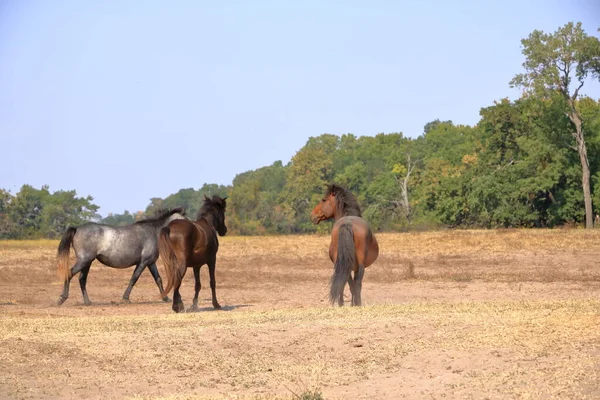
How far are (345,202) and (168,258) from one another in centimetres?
311

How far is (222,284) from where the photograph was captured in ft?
80.9

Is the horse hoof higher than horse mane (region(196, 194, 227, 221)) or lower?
lower

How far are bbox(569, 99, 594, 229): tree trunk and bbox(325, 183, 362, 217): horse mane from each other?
35321 millimetres

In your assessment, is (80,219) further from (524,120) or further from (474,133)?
(524,120)

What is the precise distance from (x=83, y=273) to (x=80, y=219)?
65096 mm

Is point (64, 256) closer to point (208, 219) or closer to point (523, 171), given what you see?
point (208, 219)

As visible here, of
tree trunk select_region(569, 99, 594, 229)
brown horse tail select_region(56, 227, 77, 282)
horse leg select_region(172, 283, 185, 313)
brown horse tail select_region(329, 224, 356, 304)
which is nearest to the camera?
brown horse tail select_region(329, 224, 356, 304)

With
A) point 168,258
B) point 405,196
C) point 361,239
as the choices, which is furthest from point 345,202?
point 405,196

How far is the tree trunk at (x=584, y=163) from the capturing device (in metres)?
49.9

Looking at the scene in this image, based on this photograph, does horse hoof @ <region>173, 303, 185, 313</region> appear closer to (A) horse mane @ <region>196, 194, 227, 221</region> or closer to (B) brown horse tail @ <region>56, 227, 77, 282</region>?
(A) horse mane @ <region>196, 194, 227, 221</region>

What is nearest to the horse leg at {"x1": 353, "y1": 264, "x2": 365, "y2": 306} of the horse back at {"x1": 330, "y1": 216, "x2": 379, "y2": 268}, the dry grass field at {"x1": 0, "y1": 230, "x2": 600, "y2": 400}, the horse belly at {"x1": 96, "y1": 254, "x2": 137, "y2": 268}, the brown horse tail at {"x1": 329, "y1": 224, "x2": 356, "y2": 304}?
the horse back at {"x1": 330, "y1": 216, "x2": 379, "y2": 268}

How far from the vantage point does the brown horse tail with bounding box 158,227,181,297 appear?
16.2 m

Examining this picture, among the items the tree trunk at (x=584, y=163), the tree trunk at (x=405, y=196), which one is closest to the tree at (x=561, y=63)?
the tree trunk at (x=584, y=163)

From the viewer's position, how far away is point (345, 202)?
16.5m
